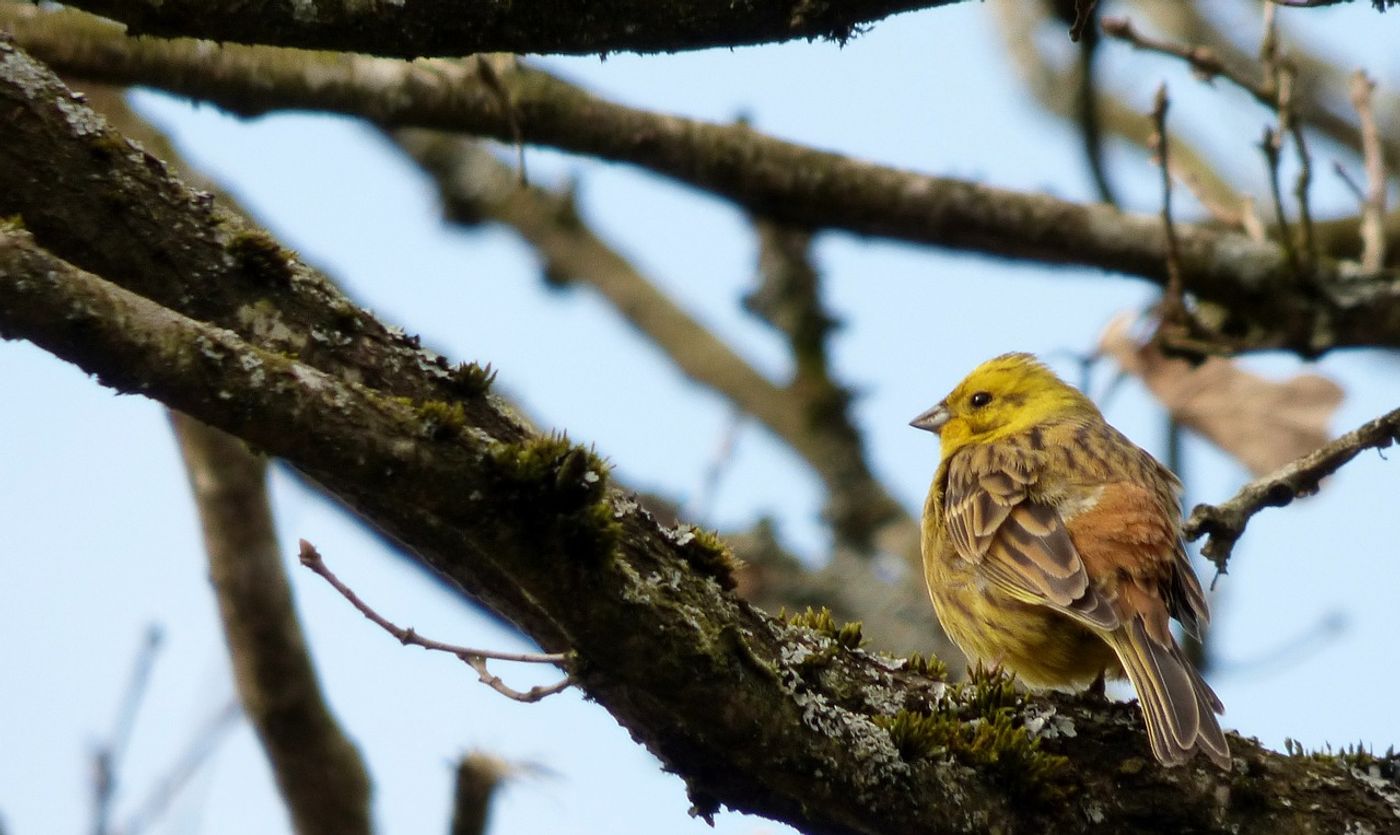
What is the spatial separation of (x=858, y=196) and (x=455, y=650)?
439 cm

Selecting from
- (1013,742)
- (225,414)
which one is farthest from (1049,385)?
(225,414)

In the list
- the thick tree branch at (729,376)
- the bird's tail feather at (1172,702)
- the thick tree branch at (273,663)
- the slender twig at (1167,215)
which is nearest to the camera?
the bird's tail feather at (1172,702)

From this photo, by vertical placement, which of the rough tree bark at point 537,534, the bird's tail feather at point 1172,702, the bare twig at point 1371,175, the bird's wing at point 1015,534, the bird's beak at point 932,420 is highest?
the bare twig at point 1371,175

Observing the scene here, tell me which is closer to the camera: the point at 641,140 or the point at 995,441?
the point at 995,441

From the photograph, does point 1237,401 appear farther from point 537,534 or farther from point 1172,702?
point 537,534

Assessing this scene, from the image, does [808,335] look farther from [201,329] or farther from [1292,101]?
[201,329]

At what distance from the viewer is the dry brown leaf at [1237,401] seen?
6.67 meters

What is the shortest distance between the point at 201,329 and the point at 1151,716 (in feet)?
8.08

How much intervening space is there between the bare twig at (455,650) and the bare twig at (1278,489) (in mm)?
1659

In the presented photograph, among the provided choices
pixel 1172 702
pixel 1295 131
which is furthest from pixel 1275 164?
pixel 1172 702

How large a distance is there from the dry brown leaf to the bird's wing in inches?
56.5

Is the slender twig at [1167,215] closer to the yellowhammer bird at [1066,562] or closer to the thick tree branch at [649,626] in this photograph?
the yellowhammer bird at [1066,562]

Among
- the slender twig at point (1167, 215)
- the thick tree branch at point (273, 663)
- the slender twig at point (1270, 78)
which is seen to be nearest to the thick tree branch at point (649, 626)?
the thick tree branch at point (273, 663)

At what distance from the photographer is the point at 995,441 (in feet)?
19.2
